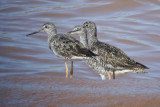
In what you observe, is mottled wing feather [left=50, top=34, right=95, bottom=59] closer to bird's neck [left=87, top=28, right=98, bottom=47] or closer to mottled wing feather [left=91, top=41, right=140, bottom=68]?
mottled wing feather [left=91, top=41, right=140, bottom=68]

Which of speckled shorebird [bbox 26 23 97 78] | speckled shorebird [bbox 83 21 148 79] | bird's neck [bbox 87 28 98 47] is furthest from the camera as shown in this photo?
bird's neck [bbox 87 28 98 47]

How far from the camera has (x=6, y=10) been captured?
640 inches

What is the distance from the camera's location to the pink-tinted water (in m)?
4.99

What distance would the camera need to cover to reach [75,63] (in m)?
11.1

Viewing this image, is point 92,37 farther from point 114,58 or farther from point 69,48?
point 69,48

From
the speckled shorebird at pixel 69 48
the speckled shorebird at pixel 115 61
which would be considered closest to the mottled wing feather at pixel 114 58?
the speckled shorebird at pixel 115 61

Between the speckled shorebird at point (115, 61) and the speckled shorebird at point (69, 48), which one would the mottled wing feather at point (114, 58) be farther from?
the speckled shorebird at point (69, 48)

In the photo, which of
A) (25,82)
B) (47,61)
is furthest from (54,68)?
(25,82)

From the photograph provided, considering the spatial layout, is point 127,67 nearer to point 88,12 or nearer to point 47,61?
point 47,61

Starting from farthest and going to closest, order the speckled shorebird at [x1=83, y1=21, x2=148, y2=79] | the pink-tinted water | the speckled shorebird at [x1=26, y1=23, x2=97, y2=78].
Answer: the speckled shorebird at [x1=83, y1=21, x2=148, y2=79]
the speckled shorebird at [x1=26, y1=23, x2=97, y2=78]
the pink-tinted water

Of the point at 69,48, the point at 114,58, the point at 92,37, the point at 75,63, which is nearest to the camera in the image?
the point at 69,48

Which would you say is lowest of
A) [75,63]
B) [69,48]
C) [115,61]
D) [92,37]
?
[75,63]

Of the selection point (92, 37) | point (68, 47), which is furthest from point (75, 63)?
point (68, 47)

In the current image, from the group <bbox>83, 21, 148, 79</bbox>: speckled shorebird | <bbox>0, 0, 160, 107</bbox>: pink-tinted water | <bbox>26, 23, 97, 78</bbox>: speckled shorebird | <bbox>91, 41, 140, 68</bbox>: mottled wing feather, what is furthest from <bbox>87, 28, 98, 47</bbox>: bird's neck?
<bbox>0, 0, 160, 107</bbox>: pink-tinted water
